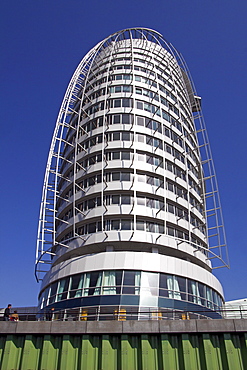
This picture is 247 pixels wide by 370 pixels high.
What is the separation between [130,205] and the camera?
3794 cm

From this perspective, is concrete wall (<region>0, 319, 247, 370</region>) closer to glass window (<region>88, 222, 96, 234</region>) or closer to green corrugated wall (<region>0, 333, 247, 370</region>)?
green corrugated wall (<region>0, 333, 247, 370</region>)

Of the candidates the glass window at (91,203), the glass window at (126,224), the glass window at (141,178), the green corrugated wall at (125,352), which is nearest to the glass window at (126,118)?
the glass window at (141,178)

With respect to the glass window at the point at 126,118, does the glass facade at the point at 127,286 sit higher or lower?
lower

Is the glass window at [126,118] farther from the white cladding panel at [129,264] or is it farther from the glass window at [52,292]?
the glass window at [52,292]

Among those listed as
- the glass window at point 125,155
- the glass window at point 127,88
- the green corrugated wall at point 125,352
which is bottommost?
the green corrugated wall at point 125,352

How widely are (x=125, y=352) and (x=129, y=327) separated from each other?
1.37 m

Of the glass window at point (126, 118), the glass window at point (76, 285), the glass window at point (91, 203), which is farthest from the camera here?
the glass window at point (126, 118)

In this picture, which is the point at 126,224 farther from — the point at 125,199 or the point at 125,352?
the point at 125,352

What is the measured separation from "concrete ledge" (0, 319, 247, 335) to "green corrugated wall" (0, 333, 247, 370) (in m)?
0.35

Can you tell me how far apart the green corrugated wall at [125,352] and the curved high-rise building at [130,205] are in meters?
5.31

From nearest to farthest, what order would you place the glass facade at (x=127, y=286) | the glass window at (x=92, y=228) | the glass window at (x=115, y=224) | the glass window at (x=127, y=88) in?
the glass facade at (x=127, y=286), the glass window at (x=115, y=224), the glass window at (x=92, y=228), the glass window at (x=127, y=88)

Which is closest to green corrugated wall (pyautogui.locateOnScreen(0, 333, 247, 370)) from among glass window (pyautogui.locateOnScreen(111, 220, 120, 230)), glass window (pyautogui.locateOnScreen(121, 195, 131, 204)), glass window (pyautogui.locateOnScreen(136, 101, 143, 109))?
glass window (pyautogui.locateOnScreen(111, 220, 120, 230))

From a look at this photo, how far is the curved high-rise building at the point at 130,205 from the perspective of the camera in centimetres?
3181

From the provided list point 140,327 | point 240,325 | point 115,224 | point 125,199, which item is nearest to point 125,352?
point 140,327
